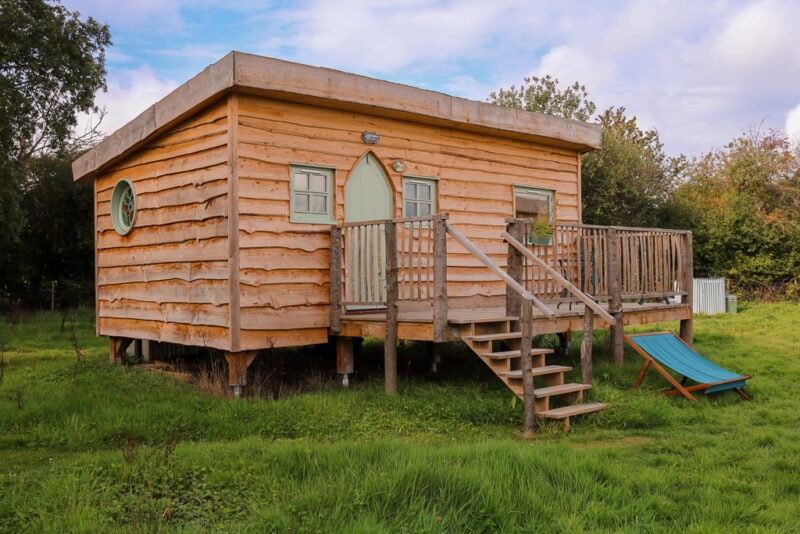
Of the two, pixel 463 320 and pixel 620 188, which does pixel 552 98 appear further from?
pixel 463 320

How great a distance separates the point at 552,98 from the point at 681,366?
2712 centimetres

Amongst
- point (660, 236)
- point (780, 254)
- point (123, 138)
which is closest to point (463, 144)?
point (660, 236)

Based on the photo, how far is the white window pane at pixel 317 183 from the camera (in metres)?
8.65

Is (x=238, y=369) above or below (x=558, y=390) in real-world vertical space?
above

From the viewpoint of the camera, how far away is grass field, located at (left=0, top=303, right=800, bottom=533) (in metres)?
4.08

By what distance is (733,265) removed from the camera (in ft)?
66.3

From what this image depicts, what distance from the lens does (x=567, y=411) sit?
6.67 meters

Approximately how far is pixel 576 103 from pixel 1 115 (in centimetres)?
2493

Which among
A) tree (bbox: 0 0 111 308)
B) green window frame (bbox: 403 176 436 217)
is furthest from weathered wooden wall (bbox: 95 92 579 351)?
tree (bbox: 0 0 111 308)

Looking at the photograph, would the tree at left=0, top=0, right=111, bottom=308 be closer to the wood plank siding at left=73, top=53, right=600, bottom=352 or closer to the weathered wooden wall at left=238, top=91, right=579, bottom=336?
the wood plank siding at left=73, top=53, right=600, bottom=352

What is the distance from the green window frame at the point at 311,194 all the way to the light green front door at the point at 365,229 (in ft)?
0.93

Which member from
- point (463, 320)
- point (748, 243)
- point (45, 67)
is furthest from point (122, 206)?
point (748, 243)

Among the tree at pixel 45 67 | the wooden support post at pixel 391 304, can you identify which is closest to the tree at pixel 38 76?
the tree at pixel 45 67

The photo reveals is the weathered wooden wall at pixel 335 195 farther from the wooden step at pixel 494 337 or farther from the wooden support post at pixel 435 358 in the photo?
the wooden step at pixel 494 337
